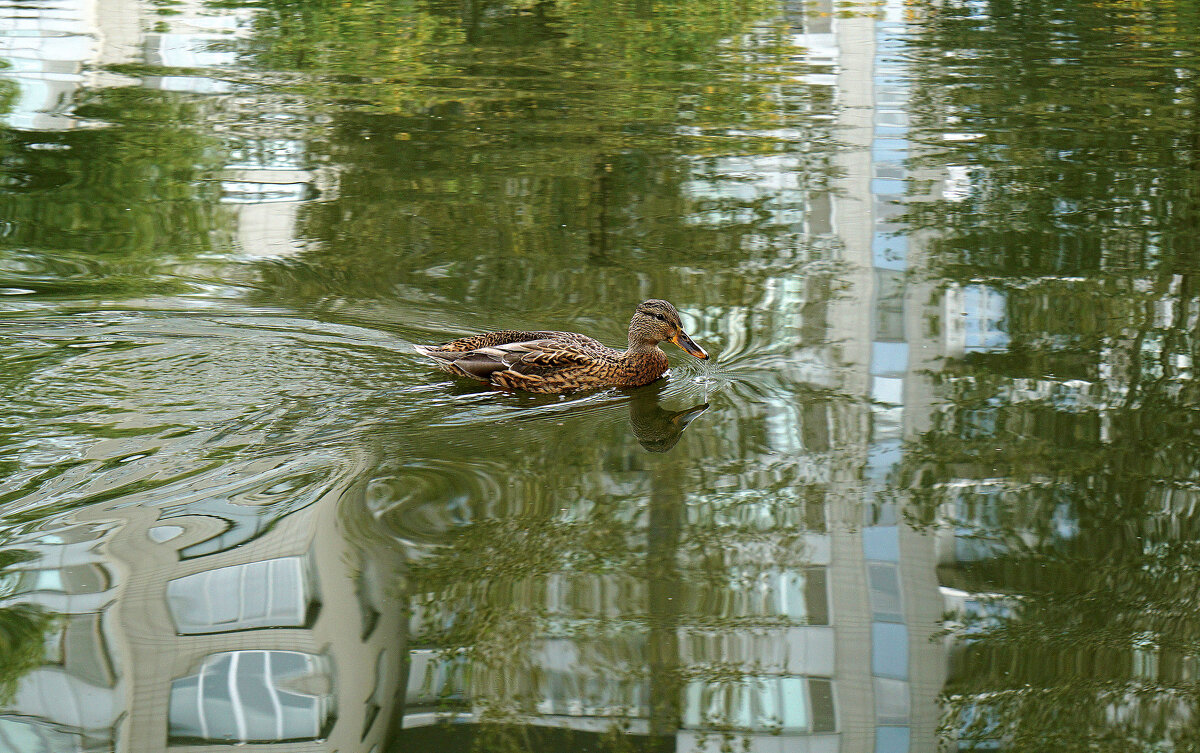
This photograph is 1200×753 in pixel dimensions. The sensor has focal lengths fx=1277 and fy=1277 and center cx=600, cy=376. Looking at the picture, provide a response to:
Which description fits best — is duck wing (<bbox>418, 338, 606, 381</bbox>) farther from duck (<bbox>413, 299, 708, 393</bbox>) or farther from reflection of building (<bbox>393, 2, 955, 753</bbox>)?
reflection of building (<bbox>393, 2, 955, 753</bbox>)

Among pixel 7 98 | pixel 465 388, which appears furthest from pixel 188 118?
pixel 465 388

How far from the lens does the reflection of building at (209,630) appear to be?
3.61 meters

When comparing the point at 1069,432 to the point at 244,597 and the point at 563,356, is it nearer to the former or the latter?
the point at 563,356

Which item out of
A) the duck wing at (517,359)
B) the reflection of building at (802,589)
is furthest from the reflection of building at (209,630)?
the duck wing at (517,359)

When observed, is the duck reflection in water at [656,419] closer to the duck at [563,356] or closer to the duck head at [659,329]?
the duck at [563,356]

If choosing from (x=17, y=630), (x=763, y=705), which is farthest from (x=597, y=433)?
(x=17, y=630)

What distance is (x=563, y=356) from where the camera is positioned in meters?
6.07

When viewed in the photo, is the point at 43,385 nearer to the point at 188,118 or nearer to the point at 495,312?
the point at 495,312

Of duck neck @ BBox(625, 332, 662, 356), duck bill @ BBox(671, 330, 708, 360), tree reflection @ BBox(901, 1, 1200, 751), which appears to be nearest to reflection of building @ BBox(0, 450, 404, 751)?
tree reflection @ BBox(901, 1, 1200, 751)

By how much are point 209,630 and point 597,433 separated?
85.7 inches

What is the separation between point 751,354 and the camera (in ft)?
21.4

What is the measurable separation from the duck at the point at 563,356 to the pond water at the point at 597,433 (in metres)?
0.10

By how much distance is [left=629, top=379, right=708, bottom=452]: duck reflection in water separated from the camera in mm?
5652

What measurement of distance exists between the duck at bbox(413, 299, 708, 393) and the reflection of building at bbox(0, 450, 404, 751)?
1.33 metres
